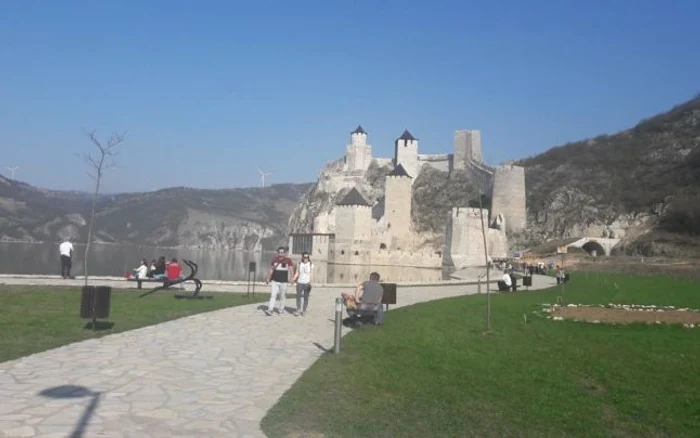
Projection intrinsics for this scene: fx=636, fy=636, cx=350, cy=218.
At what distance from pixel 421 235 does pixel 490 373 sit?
77880mm

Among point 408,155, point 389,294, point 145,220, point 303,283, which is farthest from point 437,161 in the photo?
point 145,220

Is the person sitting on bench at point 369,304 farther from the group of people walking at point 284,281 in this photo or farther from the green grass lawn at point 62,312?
the green grass lawn at point 62,312

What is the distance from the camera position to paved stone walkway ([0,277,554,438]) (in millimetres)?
4750

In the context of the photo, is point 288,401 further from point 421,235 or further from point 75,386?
point 421,235

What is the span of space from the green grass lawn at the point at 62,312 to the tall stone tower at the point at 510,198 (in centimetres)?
6594

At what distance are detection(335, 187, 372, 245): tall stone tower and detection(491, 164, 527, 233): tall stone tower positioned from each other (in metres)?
18.2

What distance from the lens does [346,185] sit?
3878 inches

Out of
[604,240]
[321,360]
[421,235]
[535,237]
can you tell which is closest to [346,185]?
[421,235]

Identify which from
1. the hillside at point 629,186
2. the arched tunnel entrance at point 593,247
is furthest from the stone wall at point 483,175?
the arched tunnel entrance at point 593,247

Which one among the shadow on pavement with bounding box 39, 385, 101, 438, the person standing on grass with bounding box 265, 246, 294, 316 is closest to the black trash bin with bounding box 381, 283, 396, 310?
the person standing on grass with bounding box 265, 246, 294, 316

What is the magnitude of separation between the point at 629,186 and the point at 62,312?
77530 mm

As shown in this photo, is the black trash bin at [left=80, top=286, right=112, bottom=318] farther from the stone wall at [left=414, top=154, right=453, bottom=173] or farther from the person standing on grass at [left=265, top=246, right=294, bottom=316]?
the stone wall at [left=414, top=154, right=453, bottom=173]

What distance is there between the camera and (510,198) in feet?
260

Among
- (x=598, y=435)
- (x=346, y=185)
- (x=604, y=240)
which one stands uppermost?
(x=346, y=185)
